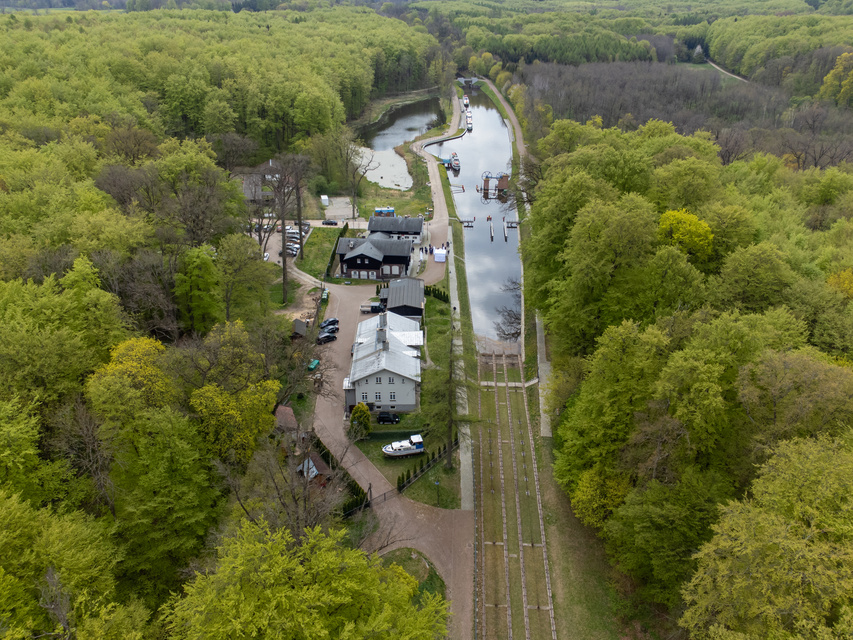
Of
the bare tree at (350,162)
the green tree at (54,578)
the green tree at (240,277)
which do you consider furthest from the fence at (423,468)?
the bare tree at (350,162)

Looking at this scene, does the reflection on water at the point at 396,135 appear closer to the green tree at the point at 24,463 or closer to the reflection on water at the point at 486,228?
the reflection on water at the point at 486,228

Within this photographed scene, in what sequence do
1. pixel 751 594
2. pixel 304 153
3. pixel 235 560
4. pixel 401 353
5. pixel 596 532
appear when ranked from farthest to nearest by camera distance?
1. pixel 304 153
2. pixel 401 353
3. pixel 596 532
4. pixel 751 594
5. pixel 235 560

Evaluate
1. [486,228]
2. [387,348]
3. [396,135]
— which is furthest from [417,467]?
[396,135]

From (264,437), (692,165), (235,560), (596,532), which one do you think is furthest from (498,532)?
(692,165)

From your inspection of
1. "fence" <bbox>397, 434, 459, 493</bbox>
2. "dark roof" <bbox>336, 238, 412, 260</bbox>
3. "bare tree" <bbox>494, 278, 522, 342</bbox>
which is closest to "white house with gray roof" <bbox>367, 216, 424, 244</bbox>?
"dark roof" <bbox>336, 238, 412, 260</bbox>

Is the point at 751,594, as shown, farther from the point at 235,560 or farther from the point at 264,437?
the point at 264,437

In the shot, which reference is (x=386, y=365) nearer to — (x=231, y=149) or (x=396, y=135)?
(x=231, y=149)

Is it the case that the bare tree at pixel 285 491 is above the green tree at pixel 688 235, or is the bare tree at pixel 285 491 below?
below

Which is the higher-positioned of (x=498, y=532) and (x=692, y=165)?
(x=692, y=165)
